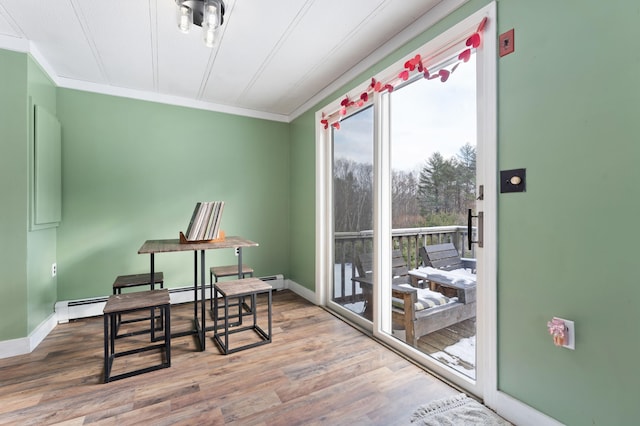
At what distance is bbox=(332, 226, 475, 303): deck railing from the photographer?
2111 millimetres

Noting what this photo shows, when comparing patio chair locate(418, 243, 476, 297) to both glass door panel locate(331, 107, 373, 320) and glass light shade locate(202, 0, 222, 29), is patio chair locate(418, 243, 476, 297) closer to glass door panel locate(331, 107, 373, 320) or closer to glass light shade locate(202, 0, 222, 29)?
glass door panel locate(331, 107, 373, 320)

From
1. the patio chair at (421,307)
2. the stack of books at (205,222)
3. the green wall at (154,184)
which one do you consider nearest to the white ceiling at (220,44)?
the green wall at (154,184)

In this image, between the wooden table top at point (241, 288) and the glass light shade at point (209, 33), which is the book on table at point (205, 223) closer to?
the wooden table top at point (241, 288)

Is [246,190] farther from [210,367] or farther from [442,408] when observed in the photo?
[442,408]

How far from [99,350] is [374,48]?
3.21 metres

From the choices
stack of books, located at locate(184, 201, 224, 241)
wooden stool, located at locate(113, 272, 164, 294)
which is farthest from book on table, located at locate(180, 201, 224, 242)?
wooden stool, located at locate(113, 272, 164, 294)

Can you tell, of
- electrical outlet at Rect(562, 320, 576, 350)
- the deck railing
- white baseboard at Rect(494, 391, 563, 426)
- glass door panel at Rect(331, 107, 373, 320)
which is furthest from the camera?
glass door panel at Rect(331, 107, 373, 320)

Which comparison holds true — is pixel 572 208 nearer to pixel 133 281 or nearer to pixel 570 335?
pixel 570 335

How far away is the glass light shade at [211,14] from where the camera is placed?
1.71m

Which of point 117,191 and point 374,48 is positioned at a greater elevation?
point 374,48

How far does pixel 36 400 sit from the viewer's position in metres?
1.66

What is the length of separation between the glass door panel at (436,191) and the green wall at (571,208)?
38 centimetres

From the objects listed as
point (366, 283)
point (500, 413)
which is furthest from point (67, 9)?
point (500, 413)

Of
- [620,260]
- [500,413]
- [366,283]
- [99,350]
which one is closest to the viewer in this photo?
[620,260]
